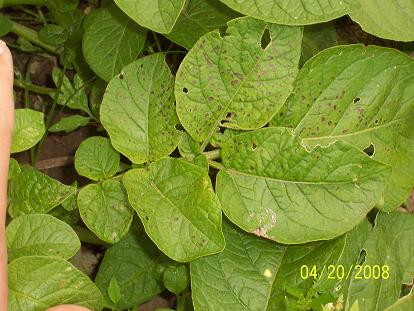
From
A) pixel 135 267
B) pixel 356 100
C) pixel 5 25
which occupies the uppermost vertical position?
pixel 356 100

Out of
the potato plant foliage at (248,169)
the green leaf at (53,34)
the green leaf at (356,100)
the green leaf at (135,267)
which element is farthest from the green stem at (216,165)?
the green leaf at (53,34)

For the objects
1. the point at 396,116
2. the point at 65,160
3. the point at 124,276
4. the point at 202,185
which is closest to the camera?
the point at 202,185

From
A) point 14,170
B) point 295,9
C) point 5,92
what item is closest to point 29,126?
point 14,170

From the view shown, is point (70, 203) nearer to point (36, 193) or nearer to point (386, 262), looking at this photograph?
point (36, 193)

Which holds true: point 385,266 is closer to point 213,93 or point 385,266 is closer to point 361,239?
point 361,239

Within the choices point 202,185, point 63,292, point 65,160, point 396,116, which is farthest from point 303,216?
point 65,160

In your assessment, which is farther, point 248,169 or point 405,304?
point 405,304

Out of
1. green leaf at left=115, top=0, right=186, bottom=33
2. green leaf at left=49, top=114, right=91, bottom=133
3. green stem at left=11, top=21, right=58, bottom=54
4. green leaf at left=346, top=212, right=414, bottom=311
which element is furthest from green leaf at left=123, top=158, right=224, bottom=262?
green stem at left=11, top=21, right=58, bottom=54
